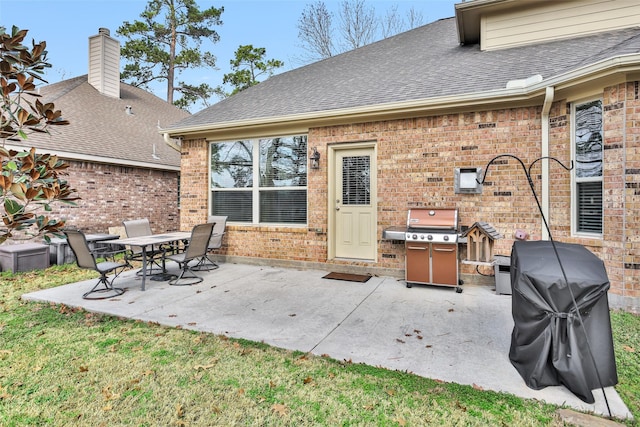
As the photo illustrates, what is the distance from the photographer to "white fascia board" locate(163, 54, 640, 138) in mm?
3885

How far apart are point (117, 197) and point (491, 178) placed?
9.83 m

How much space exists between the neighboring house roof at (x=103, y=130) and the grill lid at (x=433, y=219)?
27.4 feet

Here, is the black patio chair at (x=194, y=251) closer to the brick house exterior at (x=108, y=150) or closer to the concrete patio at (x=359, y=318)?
the concrete patio at (x=359, y=318)

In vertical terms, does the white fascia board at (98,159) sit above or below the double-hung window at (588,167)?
above

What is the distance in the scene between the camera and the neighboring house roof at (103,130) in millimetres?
8625

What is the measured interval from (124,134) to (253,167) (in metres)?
6.34

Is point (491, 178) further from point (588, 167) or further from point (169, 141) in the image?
point (169, 141)

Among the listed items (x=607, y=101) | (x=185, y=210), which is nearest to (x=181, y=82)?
(x=185, y=210)

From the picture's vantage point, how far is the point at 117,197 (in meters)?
9.73

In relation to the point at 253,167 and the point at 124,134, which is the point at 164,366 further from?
the point at 124,134

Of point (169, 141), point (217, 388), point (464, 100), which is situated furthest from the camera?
point (169, 141)

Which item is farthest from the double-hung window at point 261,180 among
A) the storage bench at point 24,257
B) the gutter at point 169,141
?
the storage bench at point 24,257

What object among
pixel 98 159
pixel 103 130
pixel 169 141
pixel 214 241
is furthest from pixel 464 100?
pixel 103 130

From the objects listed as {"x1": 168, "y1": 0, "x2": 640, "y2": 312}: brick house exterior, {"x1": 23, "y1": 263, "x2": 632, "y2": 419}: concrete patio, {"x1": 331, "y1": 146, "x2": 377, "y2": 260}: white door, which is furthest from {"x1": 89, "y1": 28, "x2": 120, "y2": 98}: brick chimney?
{"x1": 331, "y1": 146, "x2": 377, "y2": 260}: white door
